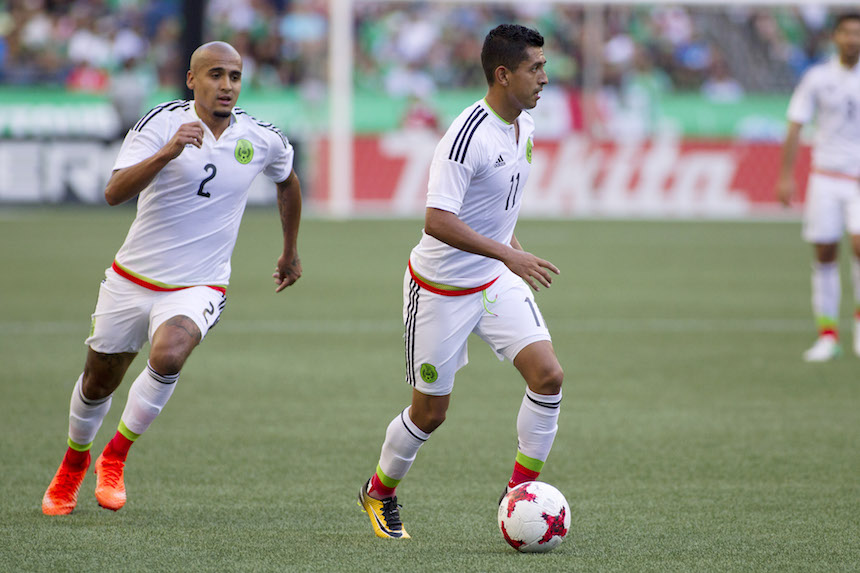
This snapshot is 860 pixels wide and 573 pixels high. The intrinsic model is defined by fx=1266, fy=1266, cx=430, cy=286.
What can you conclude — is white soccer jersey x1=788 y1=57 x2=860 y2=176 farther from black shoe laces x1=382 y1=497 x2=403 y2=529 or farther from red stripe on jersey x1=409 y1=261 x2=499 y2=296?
black shoe laces x1=382 y1=497 x2=403 y2=529

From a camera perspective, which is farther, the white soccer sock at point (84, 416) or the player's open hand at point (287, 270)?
the player's open hand at point (287, 270)

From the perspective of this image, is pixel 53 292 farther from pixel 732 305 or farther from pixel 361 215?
pixel 361 215

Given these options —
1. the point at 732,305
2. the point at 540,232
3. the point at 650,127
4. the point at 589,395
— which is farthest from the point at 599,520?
the point at 650,127

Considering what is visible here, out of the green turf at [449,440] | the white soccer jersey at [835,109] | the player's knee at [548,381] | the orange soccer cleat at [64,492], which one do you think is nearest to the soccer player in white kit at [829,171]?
the white soccer jersey at [835,109]

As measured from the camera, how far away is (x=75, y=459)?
225 inches

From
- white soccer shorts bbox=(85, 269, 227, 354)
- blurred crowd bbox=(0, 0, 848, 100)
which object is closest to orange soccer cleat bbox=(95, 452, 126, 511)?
white soccer shorts bbox=(85, 269, 227, 354)

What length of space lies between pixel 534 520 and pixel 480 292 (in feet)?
3.39

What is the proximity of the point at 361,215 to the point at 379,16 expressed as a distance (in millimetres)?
6700

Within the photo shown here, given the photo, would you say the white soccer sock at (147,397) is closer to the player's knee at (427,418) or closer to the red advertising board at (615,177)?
the player's knee at (427,418)

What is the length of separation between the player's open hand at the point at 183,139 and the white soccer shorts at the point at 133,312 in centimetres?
71

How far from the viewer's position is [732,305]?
1327 centimetres

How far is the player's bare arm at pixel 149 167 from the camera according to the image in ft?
17.0

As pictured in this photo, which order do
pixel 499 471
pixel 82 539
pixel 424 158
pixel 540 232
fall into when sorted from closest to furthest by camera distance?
pixel 82 539, pixel 499 471, pixel 540 232, pixel 424 158

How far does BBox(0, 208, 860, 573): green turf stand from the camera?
5.02 m
